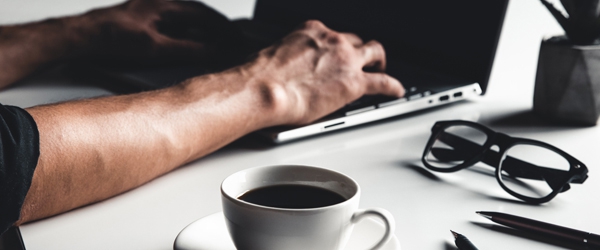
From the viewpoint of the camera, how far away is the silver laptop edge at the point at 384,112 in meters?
0.88

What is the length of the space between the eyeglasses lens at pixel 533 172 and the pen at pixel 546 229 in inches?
3.7

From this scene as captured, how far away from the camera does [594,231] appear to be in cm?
64

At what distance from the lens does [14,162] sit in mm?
566

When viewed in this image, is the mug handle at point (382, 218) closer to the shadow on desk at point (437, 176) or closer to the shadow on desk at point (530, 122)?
the shadow on desk at point (437, 176)

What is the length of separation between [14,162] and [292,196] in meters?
0.25

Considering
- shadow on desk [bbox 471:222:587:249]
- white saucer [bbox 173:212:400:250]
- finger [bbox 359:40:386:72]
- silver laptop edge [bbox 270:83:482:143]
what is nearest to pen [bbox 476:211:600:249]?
shadow on desk [bbox 471:222:587:249]

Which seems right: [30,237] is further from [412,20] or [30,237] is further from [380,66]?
[412,20]

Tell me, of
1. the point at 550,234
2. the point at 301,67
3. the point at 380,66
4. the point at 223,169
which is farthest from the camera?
the point at 380,66

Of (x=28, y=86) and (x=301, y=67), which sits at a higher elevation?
(x=301, y=67)

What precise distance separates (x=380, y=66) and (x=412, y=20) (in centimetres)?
15

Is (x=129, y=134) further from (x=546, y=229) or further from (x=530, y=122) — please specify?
(x=530, y=122)

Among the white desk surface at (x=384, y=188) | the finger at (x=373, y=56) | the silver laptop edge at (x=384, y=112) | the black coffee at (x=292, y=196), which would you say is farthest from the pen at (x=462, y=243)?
the finger at (x=373, y=56)

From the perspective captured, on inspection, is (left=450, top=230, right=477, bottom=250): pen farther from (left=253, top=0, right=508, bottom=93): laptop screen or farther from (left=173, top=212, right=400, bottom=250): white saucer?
(left=253, top=0, right=508, bottom=93): laptop screen

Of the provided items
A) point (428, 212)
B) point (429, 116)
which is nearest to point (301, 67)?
point (429, 116)
